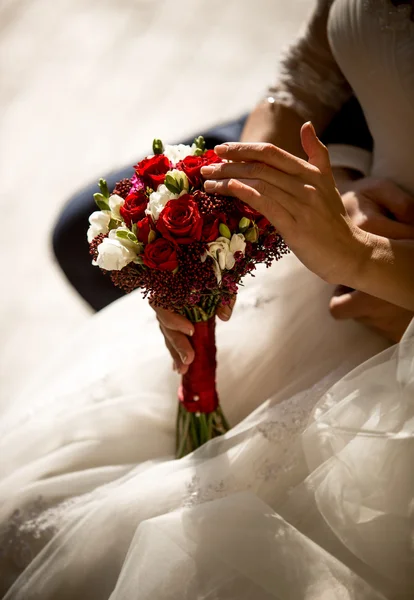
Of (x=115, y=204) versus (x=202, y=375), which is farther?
(x=202, y=375)

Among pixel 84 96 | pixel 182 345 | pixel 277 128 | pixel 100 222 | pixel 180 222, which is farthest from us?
pixel 84 96

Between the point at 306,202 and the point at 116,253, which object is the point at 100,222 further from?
the point at 306,202

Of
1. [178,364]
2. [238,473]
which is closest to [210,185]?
[178,364]

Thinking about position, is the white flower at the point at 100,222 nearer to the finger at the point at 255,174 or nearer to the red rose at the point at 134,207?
the red rose at the point at 134,207

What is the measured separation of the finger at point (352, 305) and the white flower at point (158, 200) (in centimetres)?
41

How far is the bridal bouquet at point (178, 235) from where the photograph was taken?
788 mm

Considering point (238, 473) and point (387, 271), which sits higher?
point (387, 271)

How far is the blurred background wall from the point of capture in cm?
218

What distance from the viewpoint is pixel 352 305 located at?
106cm

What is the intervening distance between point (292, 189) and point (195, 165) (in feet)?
0.46

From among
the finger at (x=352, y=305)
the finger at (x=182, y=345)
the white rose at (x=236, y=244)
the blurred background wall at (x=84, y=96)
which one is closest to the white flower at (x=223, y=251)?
the white rose at (x=236, y=244)

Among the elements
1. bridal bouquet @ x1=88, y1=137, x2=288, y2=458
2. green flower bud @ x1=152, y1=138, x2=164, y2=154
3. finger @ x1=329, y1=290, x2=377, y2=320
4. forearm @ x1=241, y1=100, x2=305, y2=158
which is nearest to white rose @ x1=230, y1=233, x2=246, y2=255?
bridal bouquet @ x1=88, y1=137, x2=288, y2=458

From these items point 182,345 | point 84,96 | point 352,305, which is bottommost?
point 352,305

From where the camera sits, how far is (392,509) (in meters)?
0.84
